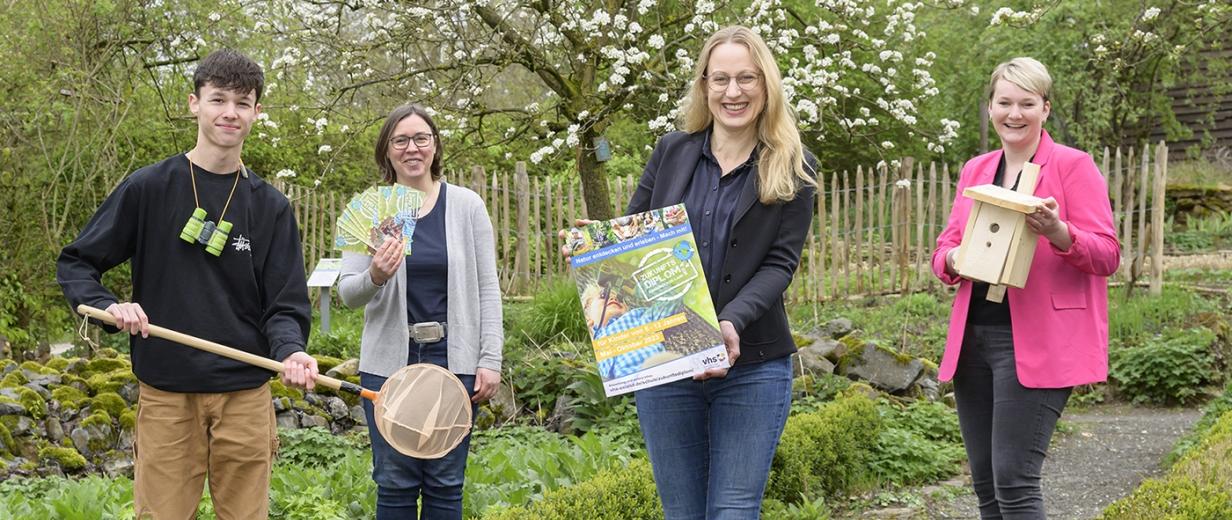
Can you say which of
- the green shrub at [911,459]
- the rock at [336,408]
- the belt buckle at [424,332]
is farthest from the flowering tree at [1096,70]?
the belt buckle at [424,332]

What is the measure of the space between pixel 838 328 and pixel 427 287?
22.6 feet

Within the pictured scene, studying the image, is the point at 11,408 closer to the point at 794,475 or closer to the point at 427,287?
the point at 427,287

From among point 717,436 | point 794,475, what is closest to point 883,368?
point 794,475

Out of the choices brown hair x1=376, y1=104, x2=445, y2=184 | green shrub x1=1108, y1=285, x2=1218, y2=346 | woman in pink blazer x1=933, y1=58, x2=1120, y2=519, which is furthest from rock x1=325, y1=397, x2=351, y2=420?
green shrub x1=1108, y1=285, x2=1218, y2=346

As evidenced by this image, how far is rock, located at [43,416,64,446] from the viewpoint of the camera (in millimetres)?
7152

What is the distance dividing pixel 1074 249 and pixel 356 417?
5674 mm

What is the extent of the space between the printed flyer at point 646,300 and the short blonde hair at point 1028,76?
136 cm

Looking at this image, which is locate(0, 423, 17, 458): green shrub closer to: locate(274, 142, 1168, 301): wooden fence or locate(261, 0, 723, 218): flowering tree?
locate(261, 0, 723, 218): flowering tree

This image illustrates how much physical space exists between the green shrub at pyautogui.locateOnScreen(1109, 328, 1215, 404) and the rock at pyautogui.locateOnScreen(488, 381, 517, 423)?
5.25 meters

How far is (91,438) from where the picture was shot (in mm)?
7215

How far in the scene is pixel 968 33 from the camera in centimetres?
2289

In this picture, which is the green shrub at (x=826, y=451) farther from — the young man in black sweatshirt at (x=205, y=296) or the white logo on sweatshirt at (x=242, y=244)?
the white logo on sweatshirt at (x=242, y=244)

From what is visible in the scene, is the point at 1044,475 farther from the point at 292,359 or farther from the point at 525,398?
the point at 292,359

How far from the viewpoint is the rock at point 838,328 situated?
35.1 ft
